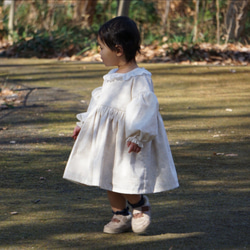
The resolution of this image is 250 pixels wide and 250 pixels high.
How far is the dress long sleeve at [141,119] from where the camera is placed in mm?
2822

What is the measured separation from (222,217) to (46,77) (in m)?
6.97

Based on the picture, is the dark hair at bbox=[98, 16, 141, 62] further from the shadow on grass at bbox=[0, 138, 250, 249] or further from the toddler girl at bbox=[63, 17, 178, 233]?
the shadow on grass at bbox=[0, 138, 250, 249]

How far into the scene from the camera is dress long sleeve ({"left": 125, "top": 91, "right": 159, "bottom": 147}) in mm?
2822

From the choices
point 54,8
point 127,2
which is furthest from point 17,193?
point 54,8

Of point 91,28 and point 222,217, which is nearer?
point 222,217

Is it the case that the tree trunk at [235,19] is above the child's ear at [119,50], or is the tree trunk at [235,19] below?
below

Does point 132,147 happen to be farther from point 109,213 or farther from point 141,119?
point 109,213

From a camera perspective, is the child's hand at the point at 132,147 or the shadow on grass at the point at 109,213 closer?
the child's hand at the point at 132,147

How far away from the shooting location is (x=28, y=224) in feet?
10.7

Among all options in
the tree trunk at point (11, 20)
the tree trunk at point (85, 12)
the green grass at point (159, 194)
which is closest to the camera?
the green grass at point (159, 194)

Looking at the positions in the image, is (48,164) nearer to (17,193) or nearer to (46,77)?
(17,193)

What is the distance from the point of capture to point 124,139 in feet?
9.65

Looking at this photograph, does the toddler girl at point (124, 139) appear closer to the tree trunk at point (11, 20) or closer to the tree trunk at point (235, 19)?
the tree trunk at point (235, 19)

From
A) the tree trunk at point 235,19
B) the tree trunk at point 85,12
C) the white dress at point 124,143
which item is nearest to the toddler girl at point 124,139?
the white dress at point 124,143
